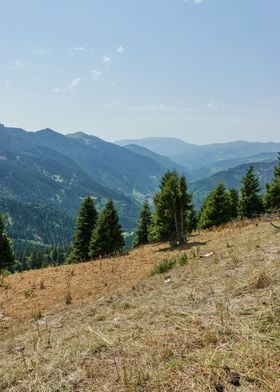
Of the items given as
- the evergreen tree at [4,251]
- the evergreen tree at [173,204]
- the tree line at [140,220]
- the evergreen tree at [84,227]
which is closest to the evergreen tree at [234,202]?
the tree line at [140,220]

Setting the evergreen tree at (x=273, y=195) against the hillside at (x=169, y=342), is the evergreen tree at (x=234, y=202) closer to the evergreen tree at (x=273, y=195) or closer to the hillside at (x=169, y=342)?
the evergreen tree at (x=273, y=195)

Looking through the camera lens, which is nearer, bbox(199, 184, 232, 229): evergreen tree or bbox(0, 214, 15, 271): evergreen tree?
bbox(0, 214, 15, 271): evergreen tree

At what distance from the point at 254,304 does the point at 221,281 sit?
2421 mm

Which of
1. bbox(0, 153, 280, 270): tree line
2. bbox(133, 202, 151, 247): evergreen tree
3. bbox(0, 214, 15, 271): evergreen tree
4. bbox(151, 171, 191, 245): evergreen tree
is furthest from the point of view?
bbox(133, 202, 151, 247): evergreen tree

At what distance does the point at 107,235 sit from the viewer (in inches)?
1761

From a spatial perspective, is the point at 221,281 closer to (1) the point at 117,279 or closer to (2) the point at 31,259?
(1) the point at 117,279

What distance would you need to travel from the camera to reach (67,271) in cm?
2003

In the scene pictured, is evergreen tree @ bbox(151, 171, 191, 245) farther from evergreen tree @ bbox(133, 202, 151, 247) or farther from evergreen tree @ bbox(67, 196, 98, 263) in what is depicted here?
evergreen tree @ bbox(133, 202, 151, 247)

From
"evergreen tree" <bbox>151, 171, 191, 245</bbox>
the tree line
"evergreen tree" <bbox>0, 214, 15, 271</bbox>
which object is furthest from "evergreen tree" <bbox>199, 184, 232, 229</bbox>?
"evergreen tree" <bbox>0, 214, 15, 271</bbox>

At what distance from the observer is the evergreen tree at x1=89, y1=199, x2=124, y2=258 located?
44.5 meters

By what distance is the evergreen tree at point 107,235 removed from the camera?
44500 mm

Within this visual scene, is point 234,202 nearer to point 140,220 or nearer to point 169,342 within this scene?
point 140,220

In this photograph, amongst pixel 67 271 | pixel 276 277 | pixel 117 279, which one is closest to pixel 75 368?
pixel 276 277

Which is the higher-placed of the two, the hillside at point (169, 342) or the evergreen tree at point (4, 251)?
the hillside at point (169, 342)
